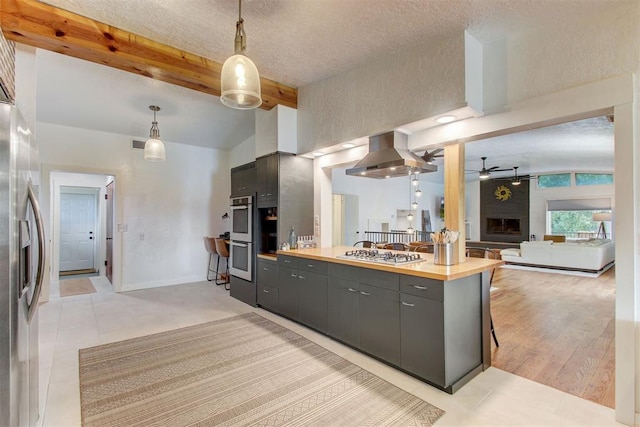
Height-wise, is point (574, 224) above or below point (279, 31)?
below

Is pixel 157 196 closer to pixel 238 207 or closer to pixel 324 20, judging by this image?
pixel 238 207

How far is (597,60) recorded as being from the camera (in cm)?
208

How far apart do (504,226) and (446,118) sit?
34.0 feet

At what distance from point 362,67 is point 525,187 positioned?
33.4ft

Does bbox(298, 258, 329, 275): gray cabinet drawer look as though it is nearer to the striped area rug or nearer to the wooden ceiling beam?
the striped area rug

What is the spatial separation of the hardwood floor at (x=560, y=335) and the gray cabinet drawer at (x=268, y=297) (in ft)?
8.36

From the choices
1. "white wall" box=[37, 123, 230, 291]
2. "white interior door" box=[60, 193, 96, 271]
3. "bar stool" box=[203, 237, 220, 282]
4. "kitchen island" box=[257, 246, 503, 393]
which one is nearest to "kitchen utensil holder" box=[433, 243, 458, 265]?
"kitchen island" box=[257, 246, 503, 393]

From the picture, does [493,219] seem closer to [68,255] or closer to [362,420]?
[362,420]

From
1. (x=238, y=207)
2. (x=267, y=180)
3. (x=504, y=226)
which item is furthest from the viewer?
(x=504, y=226)

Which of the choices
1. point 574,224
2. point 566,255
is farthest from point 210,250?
point 574,224

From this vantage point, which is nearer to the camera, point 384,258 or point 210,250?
point 384,258

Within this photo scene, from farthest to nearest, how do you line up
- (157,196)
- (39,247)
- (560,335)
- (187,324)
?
(157,196) < (187,324) < (560,335) < (39,247)

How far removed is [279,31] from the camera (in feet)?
8.89

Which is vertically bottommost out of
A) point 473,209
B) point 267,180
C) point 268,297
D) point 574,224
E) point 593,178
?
point 268,297
